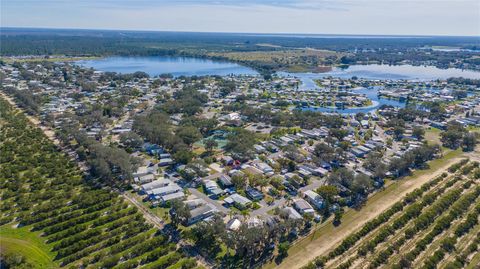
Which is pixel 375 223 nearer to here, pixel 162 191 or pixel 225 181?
pixel 225 181

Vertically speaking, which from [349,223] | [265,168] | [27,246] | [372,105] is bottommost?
[349,223]

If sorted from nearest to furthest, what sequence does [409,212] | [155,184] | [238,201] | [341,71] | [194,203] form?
[409,212]
[194,203]
[238,201]
[155,184]
[341,71]

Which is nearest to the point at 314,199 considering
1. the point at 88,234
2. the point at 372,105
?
the point at 88,234

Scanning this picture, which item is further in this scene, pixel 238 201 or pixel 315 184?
pixel 315 184

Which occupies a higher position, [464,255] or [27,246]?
[464,255]

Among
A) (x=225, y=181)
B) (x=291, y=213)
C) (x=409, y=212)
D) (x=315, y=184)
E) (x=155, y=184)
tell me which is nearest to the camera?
(x=291, y=213)

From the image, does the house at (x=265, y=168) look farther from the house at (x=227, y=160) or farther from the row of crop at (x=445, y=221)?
the row of crop at (x=445, y=221)

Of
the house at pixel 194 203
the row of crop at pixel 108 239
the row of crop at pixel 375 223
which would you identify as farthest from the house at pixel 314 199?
the row of crop at pixel 108 239
